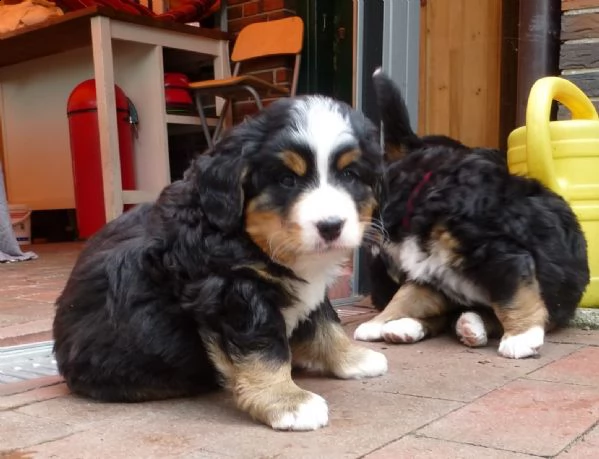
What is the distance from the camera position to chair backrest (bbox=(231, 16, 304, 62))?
5.52 metres

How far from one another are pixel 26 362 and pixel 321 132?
60.5 inches

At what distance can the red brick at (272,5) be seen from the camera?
5809 millimetres

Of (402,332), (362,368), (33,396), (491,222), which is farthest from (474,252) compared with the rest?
(33,396)

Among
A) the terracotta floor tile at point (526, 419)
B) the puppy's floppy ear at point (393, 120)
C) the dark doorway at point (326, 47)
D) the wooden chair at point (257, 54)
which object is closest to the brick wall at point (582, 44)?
the puppy's floppy ear at point (393, 120)

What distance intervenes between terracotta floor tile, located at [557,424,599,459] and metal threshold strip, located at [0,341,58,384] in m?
1.67

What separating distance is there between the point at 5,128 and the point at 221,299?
287 inches

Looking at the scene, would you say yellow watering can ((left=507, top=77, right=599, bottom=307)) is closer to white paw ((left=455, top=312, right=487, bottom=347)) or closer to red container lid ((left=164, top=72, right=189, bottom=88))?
white paw ((left=455, top=312, right=487, bottom=347))

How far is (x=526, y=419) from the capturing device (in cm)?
171

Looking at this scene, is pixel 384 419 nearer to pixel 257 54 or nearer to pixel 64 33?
pixel 257 54

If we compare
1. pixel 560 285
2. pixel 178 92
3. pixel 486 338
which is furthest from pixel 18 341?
pixel 178 92

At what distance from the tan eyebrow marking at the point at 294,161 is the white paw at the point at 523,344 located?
1.10m

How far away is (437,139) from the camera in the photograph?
3.06 m

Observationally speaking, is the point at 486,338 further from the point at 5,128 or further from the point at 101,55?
the point at 5,128

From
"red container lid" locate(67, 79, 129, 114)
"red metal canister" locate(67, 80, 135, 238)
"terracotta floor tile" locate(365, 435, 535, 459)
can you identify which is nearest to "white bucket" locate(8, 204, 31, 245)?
"red metal canister" locate(67, 80, 135, 238)
